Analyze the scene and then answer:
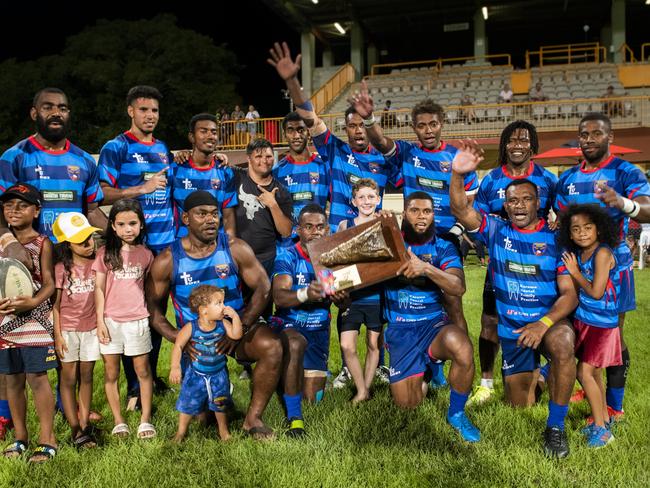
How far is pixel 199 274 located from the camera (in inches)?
173

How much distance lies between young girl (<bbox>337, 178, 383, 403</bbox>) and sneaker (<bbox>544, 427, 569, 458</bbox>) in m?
1.59

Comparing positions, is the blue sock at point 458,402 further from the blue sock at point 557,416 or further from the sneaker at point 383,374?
the sneaker at point 383,374

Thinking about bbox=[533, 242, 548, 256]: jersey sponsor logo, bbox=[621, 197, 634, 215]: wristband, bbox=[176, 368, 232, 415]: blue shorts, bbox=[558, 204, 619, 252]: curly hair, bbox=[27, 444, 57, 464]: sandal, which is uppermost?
bbox=[621, 197, 634, 215]: wristband

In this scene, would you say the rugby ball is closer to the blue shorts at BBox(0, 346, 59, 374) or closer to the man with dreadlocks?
the blue shorts at BBox(0, 346, 59, 374)

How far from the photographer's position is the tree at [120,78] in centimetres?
3609

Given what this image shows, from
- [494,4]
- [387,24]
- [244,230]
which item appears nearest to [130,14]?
[387,24]

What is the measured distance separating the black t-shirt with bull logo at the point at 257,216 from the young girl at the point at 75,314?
1.81 m

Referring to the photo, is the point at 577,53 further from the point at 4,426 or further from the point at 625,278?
the point at 4,426

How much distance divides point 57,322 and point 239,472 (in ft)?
5.74

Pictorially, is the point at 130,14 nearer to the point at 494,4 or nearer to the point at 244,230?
the point at 494,4

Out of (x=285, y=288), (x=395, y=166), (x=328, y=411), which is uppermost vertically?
(x=395, y=166)

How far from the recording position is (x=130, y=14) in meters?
47.6

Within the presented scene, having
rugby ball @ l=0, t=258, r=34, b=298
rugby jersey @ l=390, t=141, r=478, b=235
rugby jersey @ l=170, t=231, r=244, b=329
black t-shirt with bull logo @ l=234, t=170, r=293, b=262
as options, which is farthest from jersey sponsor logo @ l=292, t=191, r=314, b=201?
rugby ball @ l=0, t=258, r=34, b=298

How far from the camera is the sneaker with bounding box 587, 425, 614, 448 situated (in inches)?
153
